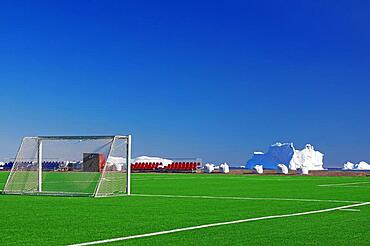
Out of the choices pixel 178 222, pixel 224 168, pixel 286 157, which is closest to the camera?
pixel 178 222

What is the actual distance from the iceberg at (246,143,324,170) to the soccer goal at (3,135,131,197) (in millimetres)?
74912

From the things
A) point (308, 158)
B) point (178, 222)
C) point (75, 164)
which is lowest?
point (178, 222)

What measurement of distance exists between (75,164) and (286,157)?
78.2 metres

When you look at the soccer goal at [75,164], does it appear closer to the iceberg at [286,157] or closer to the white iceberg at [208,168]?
the white iceberg at [208,168]

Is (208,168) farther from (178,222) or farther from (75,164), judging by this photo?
(178,222)

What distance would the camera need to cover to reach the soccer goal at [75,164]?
2222 centimetres

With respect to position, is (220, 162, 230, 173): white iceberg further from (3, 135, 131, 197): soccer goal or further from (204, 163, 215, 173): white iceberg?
(3, 135, 131, 197): soccer goal

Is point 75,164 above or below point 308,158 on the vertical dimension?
below

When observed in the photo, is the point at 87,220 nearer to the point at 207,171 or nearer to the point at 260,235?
the point at 260,235

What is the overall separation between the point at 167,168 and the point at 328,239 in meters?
56.9

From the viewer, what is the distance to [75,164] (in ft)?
82.0

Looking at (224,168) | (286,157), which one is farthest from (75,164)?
(286,157)

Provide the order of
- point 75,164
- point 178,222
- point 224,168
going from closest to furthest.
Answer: point 178,222 < point 75,164 < point 224,168

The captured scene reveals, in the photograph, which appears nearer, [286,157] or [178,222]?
[178,222]
